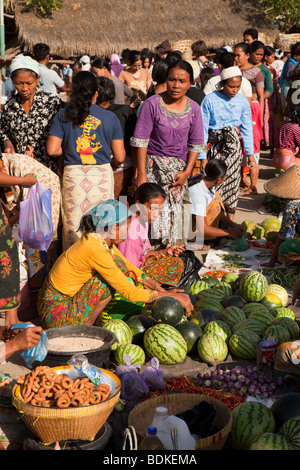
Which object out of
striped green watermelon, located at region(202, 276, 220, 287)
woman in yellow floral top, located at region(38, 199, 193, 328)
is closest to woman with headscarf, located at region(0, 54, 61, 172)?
woman in yellow floral top, located at region(38, 199, 193, 328)

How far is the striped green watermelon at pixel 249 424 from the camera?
10.2 ft

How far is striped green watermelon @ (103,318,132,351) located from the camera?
4348 millimetres

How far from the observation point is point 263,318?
186 inches

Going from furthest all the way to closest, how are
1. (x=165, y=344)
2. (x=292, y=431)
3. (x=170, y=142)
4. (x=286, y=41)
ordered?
(x=286, y=41)
(x=170, y=142)
(x=165, y=344)
(x=292, y=431)

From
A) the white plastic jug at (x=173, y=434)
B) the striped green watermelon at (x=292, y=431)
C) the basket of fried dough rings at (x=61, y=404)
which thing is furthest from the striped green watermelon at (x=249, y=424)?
the basket of fried dough rings at (x=61, y=404)

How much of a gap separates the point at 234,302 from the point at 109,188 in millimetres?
1635

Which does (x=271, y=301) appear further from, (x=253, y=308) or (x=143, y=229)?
(x=143, y=229)

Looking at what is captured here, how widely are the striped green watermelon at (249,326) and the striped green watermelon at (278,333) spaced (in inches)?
4.0

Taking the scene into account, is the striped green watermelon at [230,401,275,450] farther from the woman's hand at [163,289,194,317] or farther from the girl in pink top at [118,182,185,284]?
the girl in pink top at [118,182,185,284]

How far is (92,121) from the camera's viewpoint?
539cm

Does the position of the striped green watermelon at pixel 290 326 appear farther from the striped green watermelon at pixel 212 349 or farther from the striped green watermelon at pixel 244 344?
the striped green watermelon at pixel 212 349

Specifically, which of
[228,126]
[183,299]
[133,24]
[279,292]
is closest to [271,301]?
[279,292]
